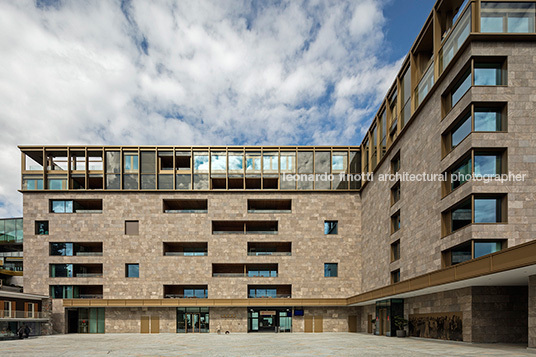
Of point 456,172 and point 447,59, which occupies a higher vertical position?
point 447,59

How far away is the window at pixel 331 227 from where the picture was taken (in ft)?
179

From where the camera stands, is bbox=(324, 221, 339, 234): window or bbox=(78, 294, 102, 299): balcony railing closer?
bbox=(78, 294, 102, 299): balcony railing

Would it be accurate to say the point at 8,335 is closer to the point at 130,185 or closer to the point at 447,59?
the point at 130,185

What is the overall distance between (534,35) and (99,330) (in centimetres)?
5370

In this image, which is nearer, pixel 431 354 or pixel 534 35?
pixel 431 354

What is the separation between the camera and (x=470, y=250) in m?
27.1

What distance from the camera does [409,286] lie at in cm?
3155

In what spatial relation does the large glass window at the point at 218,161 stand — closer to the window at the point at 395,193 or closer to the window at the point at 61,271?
the window at the point at 61,271

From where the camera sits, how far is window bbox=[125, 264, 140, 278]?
53188mm

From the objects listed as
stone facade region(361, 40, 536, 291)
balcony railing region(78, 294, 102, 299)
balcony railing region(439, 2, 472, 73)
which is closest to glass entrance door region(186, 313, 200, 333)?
balcony railing region(78, 294, 102, 299)

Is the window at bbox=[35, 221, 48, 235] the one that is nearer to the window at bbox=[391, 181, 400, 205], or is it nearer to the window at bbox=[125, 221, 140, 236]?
the window at bbox=[125, 221, 140, 236]

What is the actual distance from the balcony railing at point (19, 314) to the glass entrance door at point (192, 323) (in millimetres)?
16700

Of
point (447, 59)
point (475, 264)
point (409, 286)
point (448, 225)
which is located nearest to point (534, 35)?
point (447, 59)

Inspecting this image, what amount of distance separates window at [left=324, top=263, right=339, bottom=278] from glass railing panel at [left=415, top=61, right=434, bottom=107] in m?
25.1
